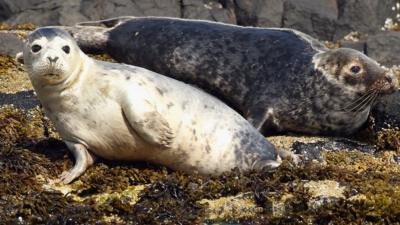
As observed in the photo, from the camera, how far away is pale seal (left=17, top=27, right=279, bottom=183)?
7.22m

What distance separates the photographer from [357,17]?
13266 millimetres

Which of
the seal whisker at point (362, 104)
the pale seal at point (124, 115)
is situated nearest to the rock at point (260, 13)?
the seal whisker at point (362, 104)

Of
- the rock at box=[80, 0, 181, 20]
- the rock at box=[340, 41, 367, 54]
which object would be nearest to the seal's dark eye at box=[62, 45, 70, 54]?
the rock at box=[80, 0, 181, 20]

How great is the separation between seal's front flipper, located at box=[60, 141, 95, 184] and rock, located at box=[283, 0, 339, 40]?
5.78 m

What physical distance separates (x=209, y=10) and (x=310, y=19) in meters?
1.22

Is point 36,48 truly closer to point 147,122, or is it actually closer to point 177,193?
point 147,122

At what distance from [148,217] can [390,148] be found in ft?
9.03

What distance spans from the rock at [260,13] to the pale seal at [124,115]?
17.0 feet

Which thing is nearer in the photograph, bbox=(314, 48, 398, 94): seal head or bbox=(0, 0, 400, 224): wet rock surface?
bbox=(0, 0, 400, 224): wet rock surface

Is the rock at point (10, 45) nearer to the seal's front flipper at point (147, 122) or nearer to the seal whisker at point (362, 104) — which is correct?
the seal whisker at point (362, 104)

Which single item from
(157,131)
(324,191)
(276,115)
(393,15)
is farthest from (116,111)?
(393,15)

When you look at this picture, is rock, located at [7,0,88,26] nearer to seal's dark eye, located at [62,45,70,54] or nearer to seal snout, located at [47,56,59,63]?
seal's dark eye, located at [62,45,70,54]

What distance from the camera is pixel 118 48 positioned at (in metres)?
10.1

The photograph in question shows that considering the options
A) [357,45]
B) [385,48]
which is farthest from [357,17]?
[385,48]
